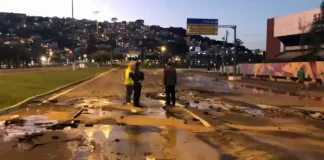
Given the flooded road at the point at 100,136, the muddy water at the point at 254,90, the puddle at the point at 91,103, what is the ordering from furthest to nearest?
the muddy water at the point at 254,90 → the puddle at the point at 91,103 → the flooded road at the point at 100,136

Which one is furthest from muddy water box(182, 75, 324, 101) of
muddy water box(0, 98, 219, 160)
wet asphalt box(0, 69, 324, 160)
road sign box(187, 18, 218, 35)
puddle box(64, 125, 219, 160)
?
road sign box(187, 18, 218, 35)

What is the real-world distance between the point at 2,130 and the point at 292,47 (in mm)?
68812

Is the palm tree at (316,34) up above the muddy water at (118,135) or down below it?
above

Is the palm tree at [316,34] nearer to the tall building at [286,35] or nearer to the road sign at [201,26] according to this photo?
the road sign at [201,26]

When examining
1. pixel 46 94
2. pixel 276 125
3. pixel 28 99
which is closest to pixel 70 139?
pixel 276 125

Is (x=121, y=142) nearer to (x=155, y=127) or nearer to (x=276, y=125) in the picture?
(x=155, y=127)

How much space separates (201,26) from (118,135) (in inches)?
1833

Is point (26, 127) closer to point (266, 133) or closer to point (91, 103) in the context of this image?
point (266, 133)

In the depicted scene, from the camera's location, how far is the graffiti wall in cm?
4188

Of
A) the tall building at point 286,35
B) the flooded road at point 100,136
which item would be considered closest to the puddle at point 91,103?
the flooded road at point 100,136

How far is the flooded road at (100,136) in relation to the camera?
26.8 ft

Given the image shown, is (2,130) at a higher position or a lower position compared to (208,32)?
lower

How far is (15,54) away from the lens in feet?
396

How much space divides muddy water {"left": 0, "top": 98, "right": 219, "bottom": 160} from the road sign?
40.6m
